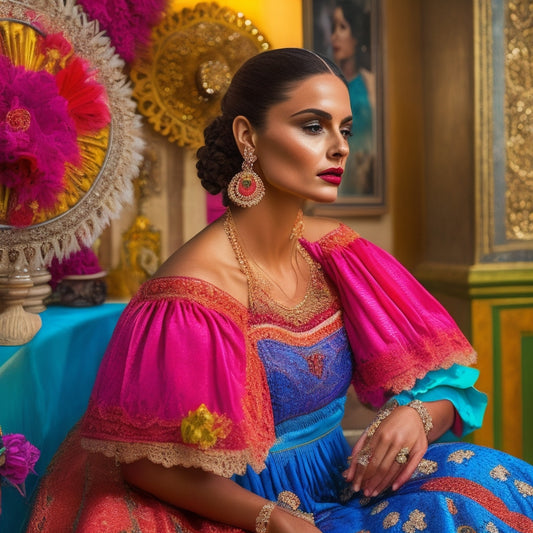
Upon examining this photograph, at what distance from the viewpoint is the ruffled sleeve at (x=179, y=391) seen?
1221 millimetres

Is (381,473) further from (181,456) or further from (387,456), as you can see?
(181,456)

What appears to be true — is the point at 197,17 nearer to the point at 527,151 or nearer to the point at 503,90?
the point at 503,90

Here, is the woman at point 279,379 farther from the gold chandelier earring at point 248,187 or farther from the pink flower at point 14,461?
the pink flower at point 14,461

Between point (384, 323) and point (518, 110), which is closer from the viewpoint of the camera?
point (384, 323)

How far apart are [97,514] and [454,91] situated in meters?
2.58

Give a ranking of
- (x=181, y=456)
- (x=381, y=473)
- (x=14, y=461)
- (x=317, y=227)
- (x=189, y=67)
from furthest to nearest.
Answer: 1. (x=189, y=67)
2. (x=317, y=227)
3. (x=381, y=473)
4. (x=181, y=456)
5. (x=14, y=461)

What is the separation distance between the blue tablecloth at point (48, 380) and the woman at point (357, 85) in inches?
54.6

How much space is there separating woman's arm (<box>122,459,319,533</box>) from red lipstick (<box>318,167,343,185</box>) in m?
0.62

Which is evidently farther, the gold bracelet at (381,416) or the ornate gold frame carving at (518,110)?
the ornate gold frame carving at (518,110)

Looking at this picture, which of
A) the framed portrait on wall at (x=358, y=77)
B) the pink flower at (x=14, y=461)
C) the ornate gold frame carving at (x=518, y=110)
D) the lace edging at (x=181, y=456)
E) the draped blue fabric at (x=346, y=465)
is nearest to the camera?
the pink flower at (x=14, y=461)

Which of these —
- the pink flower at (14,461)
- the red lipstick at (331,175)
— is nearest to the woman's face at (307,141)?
the red lipstick at (331,175)

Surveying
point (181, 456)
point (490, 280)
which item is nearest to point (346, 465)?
point (181, 456)

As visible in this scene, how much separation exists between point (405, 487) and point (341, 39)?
7.68 ft

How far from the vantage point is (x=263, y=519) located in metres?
1.24
